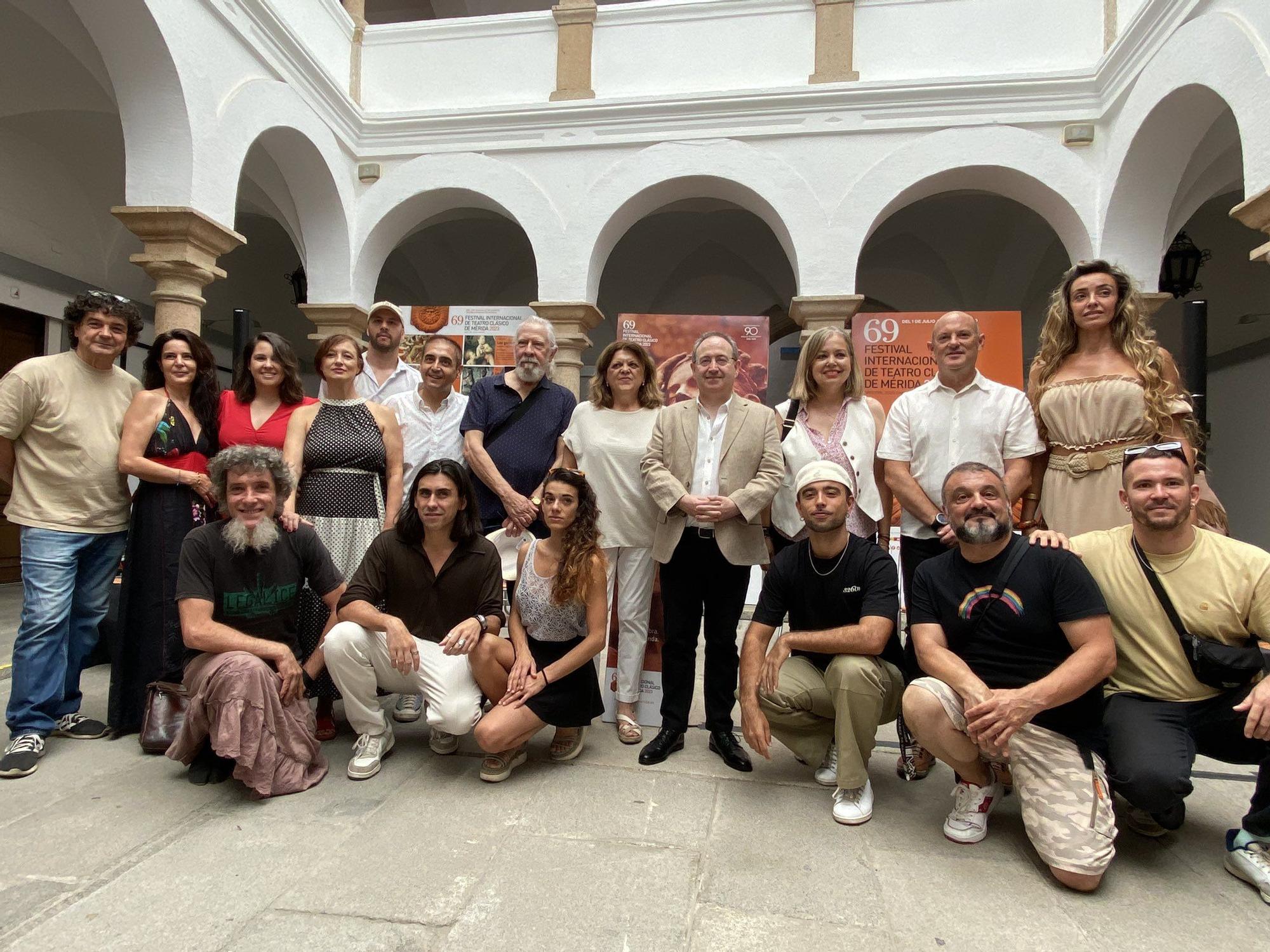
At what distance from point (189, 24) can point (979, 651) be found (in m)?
6.67

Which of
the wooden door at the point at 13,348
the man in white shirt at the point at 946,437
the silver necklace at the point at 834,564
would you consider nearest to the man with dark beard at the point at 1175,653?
the man in white shirt at the point at 946,437

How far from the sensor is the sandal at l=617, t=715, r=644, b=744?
10.2ft

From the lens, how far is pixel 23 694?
9.17 ft

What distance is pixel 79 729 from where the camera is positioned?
299 centimetres

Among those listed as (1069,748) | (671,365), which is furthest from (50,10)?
(1069,748)

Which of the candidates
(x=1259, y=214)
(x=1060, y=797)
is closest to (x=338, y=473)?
(x=1060, y=797)

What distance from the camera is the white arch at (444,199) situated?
724cm

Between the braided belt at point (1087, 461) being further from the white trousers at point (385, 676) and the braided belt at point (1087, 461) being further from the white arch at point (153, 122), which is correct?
the white arch at point (153, 122)

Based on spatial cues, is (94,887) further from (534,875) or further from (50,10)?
(50,10)

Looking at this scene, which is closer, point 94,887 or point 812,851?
point 94,887

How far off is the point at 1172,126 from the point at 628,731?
6.39 meters

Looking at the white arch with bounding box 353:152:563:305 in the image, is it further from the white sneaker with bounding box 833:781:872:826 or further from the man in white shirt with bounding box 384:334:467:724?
the white sneaker with bounding box 833:781:872:826

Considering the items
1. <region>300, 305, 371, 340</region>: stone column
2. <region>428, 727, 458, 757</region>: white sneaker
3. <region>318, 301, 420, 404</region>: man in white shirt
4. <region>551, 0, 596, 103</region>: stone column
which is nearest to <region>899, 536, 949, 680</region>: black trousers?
<region>428, 727, 458, 757</region>: white sneaker

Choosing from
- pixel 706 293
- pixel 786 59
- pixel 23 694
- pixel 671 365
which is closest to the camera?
pixel 23 694
